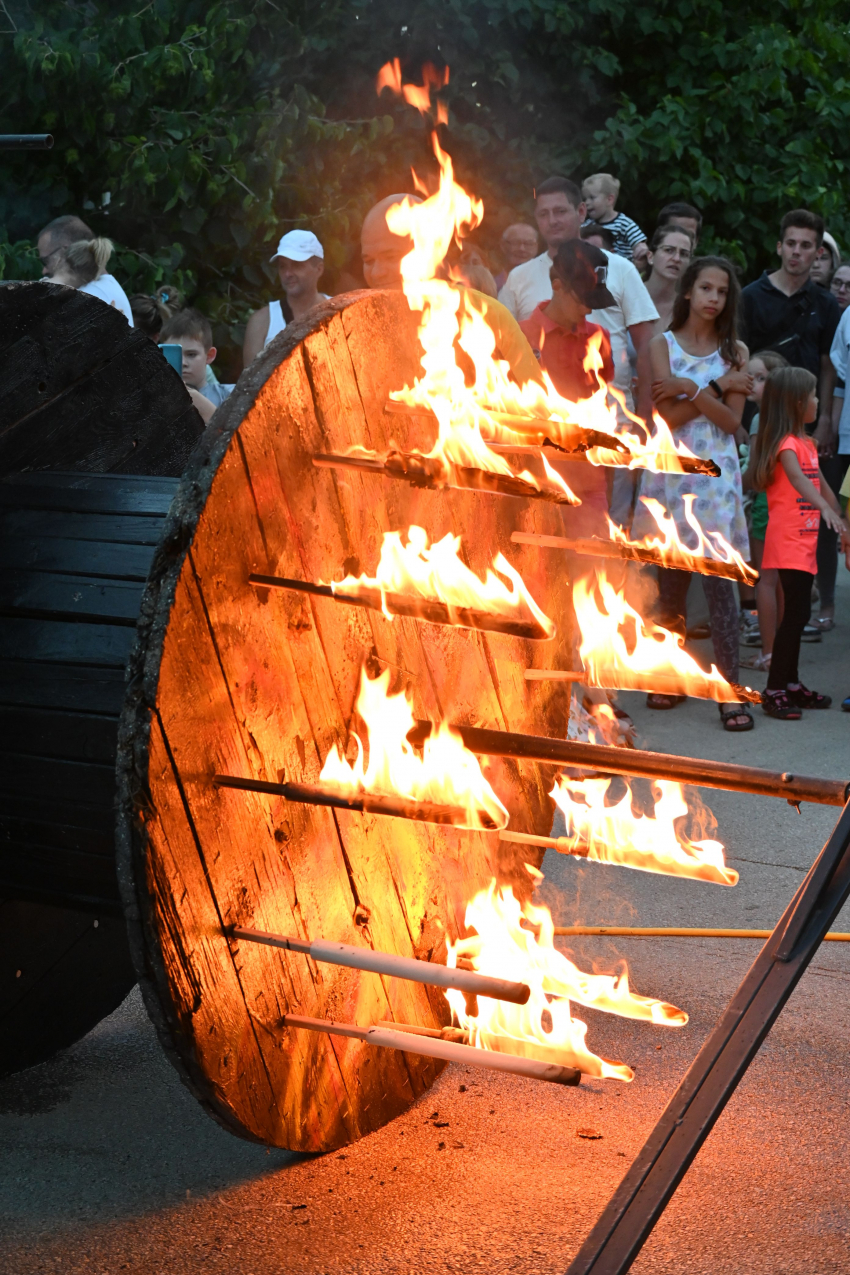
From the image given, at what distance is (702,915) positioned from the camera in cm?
391

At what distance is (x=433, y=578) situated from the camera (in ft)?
8.11

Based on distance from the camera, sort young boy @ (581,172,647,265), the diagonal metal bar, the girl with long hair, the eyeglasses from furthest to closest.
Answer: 1. young boy @ (581,172,647,265)
2. the eyeglasses
3. the girl with long hair
4. the diagonal metal bar

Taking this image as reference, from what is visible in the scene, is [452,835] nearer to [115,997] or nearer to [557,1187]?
[557,1187]

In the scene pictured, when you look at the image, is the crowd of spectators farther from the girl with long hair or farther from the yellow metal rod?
the yellow metal rod

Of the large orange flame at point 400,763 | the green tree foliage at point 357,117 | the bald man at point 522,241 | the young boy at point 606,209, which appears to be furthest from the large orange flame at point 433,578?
the green tree foliage at point 357,117

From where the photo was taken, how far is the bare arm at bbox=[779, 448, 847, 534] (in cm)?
592

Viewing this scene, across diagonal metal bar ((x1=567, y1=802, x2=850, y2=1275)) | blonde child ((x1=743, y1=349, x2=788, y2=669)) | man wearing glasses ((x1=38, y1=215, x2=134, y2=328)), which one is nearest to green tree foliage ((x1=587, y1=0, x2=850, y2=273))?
blonde child ((x1=743, y1=349, x2=788, y2=669))

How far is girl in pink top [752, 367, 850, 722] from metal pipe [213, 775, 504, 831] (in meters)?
3.96

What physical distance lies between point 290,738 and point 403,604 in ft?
0.92

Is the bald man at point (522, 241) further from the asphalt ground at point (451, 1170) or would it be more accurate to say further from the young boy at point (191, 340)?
the asphalt ground at point (451, 1170)

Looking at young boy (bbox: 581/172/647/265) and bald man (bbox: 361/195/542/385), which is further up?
bald man (bbox: 361/195/542/385)

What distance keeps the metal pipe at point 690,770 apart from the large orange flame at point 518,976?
434mm

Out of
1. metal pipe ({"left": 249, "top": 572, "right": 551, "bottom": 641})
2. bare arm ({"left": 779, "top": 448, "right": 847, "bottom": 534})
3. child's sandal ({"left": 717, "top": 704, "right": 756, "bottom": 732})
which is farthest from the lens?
bare arm ({"left": 779, "top": 448, "right": 847, "bottom": 534})

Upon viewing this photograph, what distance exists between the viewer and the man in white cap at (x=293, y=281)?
551 cm
